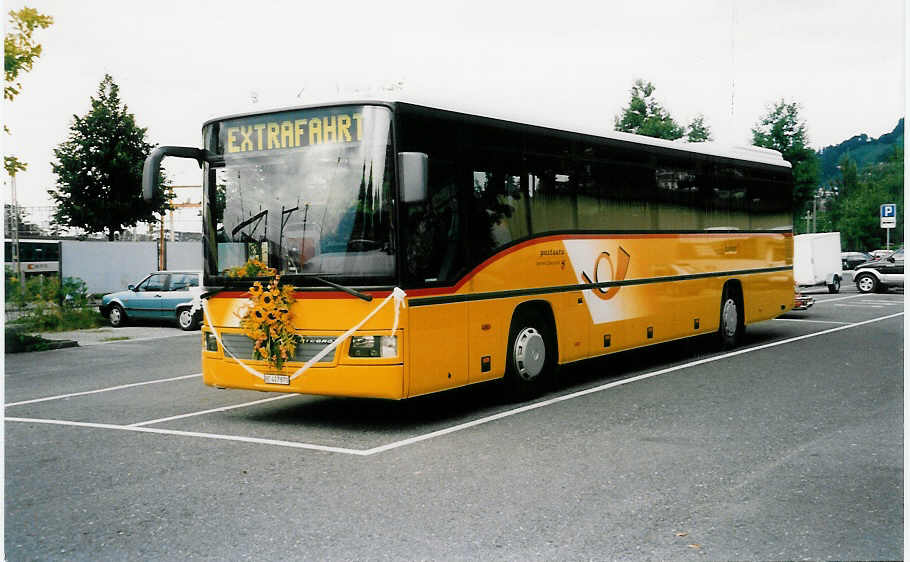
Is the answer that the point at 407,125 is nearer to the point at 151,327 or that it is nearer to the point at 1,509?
the point at 1,509

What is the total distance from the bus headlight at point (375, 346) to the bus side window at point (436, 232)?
64cm

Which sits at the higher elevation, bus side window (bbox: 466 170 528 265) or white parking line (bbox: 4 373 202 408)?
bus side window (bbox: 466 170 528 265)

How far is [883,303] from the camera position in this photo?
2883 centimetres

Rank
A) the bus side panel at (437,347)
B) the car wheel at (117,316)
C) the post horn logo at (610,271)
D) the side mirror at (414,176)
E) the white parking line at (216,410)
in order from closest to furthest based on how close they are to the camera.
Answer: the side mirror at (414,176), the bus side panel at (437,347), the white parking line at (216,410), the post horn logo at (610,271), the car wheel at (117,316)

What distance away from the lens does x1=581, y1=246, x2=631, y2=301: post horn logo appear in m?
11.8

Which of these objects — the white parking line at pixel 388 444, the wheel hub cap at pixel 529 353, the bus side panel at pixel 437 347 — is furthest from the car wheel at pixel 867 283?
the bus side panel at pixel 437 347

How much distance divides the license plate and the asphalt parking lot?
47 centimetres

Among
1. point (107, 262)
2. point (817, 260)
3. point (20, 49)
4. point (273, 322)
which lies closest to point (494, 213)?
point (273, 322)

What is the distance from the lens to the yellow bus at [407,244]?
859 centimetres

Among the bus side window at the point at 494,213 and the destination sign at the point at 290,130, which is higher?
the destination sign at the point at 290,130

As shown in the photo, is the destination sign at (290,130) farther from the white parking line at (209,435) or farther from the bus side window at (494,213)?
the white parking line at (209,435)

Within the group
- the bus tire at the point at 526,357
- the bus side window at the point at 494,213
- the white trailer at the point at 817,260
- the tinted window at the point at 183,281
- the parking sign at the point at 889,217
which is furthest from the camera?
the parking sign at the point at 889,217

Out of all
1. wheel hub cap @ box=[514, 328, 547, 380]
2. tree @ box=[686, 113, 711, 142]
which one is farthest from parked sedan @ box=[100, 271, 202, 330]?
tree @ box=[686, 113, 711, 142]

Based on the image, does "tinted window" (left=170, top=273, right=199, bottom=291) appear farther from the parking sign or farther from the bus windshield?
the parking sign
